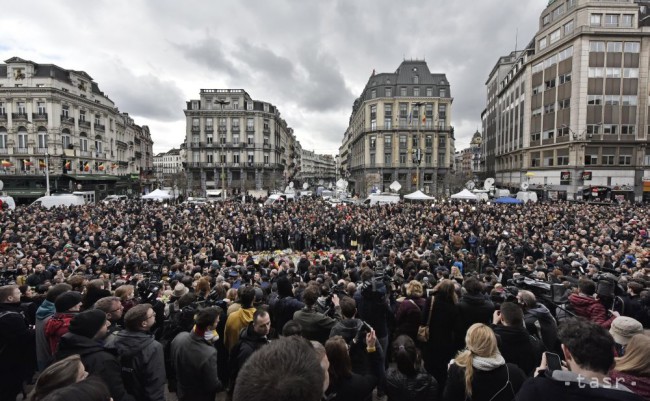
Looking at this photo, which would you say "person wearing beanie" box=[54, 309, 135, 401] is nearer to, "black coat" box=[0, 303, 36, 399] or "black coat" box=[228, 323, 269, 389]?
"black coat" box=[228, 323, 269, 389]

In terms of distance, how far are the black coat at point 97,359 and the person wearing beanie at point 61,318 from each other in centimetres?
96

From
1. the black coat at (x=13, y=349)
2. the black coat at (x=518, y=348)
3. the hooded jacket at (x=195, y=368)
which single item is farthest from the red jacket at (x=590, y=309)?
the black coat at (x=13, y=349)

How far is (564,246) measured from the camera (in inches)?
519

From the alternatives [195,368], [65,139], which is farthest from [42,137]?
[195,368]

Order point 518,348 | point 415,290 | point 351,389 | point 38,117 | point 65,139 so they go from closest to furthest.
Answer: point 351,389, point 518,348, point 415,290, point 38,117, point 65,139

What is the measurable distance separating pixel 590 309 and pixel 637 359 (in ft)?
9.80

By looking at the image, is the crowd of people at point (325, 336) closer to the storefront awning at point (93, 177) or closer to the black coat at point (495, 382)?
the black coat at point (495, 382)

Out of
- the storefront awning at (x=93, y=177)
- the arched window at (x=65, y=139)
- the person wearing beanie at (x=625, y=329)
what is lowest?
the person wearing beanie at (x=625, y=329)

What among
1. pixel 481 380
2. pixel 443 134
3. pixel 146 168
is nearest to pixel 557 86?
pixel 443 134

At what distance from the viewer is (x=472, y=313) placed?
461cm

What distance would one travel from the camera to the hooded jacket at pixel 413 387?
3.16m

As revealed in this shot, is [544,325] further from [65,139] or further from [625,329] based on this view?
[65,139]

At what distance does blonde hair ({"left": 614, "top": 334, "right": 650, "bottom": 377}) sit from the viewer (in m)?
2.27

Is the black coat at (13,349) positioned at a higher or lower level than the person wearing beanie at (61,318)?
lower
